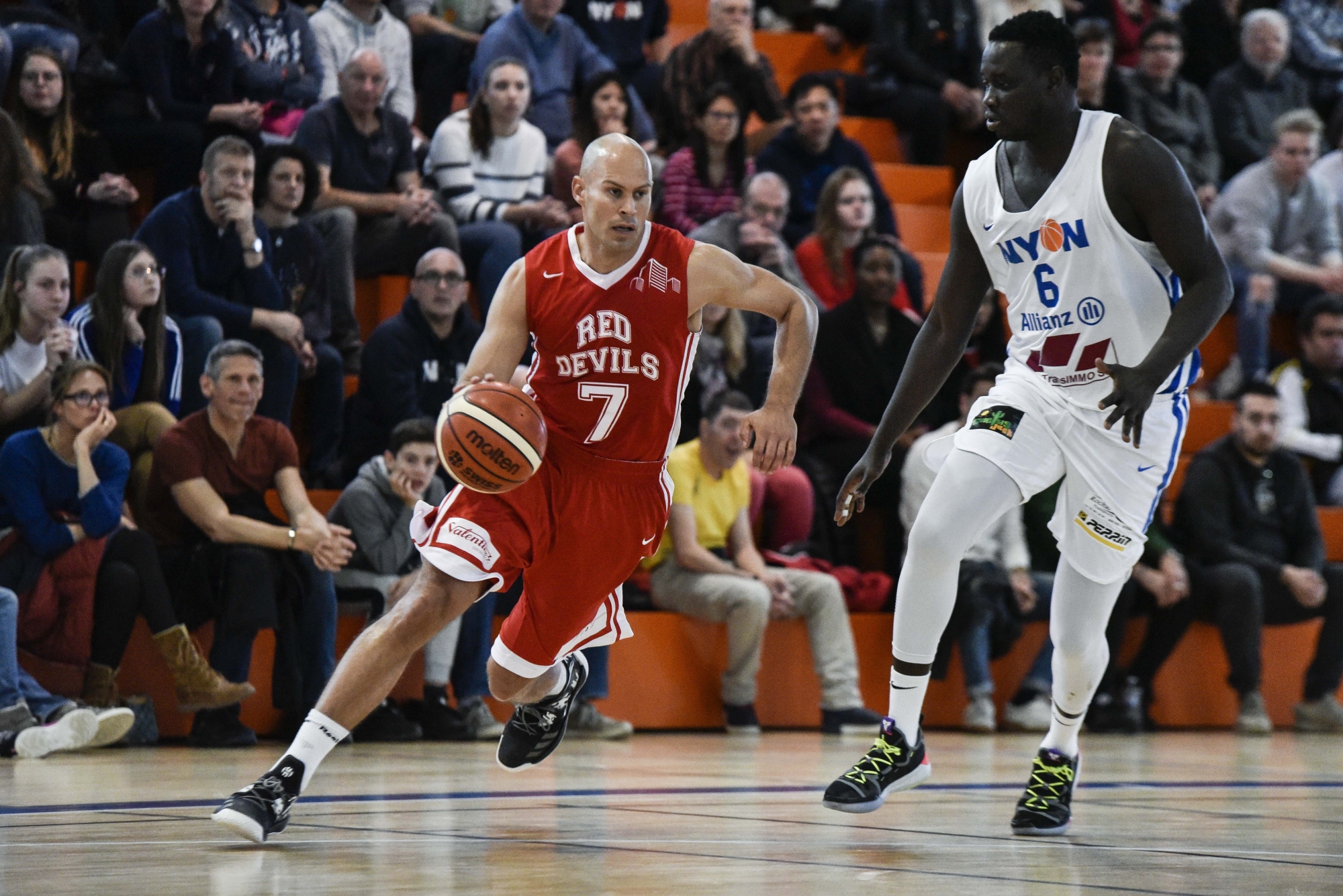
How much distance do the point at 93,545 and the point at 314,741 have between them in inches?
142

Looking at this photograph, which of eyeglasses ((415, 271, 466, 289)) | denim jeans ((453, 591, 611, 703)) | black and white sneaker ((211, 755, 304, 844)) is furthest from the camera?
eyeglasses ((415, 271, 466, 289))

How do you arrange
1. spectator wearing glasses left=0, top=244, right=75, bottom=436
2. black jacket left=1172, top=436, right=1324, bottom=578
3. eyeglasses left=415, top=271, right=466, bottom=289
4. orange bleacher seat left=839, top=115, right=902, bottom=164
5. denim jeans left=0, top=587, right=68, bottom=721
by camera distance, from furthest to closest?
orange bleacher seat left=839, top=115, right=902, bottom=164 < black jacket left=1172, top=436, right=1324, bottom=578 < eyeglasses left=415, top=271, right=466, bottom=289 < spectator wearing glasses left=0, top=244, right=75, bottom=436 < denim jeans left=0, top=587, right=68, bottom=721

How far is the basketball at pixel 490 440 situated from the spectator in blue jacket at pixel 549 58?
6.39 m

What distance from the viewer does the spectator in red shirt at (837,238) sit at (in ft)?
34.3

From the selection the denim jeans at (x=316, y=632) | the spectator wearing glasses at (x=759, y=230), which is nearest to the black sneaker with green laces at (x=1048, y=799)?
the denim jeans at (x=316, y=632)

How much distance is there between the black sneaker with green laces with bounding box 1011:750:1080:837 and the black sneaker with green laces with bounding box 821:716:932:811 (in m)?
0.29

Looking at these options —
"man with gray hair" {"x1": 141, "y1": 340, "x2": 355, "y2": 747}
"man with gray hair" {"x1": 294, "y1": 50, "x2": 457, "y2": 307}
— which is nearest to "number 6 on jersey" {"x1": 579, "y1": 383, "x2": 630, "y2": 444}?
"man with gray hair" {"x1": 141, "y1": 340, "x2": 355, "y2": 747}

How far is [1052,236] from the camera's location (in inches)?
192

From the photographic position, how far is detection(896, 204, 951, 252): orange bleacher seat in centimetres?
1244

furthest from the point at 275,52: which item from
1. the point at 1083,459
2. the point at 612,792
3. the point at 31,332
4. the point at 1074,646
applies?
the point at 1074,646

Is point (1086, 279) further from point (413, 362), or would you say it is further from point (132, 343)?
point (132, 343)

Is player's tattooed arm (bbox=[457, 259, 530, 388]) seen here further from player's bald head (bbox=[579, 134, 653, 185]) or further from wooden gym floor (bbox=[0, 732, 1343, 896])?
wooden gym floor (bbox=[0, 732, 1343, 896])

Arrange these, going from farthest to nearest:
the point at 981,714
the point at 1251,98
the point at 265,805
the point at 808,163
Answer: the point at 1251,98 → the point at 808,163 → the point at 981,714 → the point at 265,805

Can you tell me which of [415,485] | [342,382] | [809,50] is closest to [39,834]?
[415,485]
